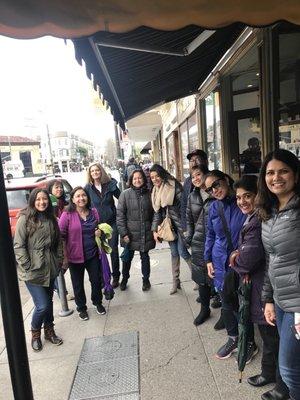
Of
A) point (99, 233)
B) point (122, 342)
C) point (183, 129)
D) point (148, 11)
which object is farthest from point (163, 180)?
point (183, 129)

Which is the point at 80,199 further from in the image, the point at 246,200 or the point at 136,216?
the point at 246,200

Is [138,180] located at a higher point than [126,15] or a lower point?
lower

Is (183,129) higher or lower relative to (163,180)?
higher

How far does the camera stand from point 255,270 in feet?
8.93

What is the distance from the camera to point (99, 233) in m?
4.52

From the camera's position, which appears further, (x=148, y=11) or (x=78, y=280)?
(x=78, y=280)

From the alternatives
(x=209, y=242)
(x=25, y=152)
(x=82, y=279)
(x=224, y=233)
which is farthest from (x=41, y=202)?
(x=25, y=152)

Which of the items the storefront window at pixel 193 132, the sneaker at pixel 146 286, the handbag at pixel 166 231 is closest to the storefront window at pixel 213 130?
the storefront window at pixel 193 132

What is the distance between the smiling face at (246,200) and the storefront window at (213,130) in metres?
4.65

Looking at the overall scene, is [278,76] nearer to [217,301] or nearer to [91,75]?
[91,75]

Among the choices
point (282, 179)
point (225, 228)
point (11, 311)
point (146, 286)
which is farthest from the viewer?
point (146, 286)

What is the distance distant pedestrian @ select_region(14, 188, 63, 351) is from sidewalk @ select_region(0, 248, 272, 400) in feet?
1.17

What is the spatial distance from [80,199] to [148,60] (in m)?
1.95

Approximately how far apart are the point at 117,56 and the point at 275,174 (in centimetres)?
257
